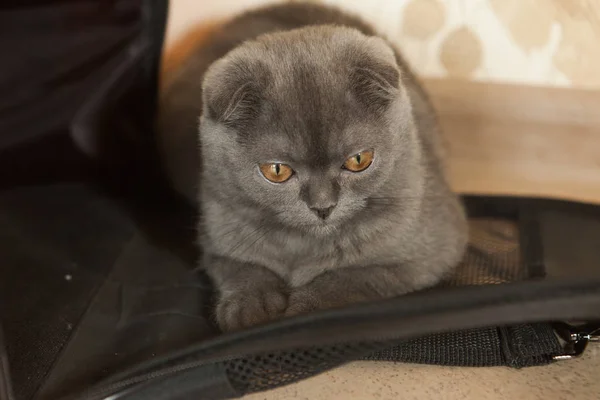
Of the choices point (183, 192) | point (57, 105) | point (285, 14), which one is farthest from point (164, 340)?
point (285, 14)

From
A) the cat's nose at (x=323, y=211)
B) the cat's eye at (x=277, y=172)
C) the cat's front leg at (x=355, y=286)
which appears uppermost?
the cat's eye at (x=277, y=172)

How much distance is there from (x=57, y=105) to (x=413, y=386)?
103 centimetres

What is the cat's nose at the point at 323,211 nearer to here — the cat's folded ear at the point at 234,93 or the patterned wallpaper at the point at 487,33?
the cat's folded ear at the point at 234,93

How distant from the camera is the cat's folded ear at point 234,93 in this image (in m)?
0.90

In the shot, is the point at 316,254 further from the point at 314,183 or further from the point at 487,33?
the point at 487,33

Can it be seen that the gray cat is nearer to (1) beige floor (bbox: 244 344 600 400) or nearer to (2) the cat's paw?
(2) the cat's paw

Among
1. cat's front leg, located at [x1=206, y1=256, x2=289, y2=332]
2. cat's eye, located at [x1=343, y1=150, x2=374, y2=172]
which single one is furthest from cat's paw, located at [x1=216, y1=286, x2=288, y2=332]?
cat's eye, located at [x1=343, y1=150, x2=374, y2=172]

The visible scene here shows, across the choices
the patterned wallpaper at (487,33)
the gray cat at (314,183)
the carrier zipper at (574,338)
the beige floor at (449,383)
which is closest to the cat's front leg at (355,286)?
the gray cat at (314,183)

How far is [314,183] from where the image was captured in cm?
91

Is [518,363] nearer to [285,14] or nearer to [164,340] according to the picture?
[164,340]

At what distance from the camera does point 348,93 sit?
0.92 meters

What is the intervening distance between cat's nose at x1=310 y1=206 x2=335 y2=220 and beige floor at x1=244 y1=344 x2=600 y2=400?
26 cm

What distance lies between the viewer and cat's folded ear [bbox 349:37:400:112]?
91cm

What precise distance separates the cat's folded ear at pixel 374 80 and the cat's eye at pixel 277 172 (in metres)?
0.16
